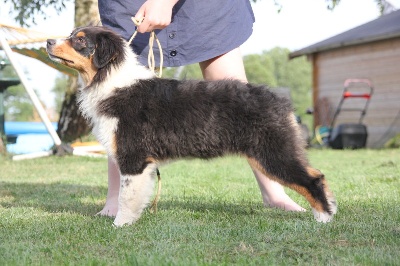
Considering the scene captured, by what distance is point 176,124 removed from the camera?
160 inches

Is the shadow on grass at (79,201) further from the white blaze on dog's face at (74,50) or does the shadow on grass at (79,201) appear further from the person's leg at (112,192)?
the white blaze on dog's face at (74,50)

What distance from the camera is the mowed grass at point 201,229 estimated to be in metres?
3.05

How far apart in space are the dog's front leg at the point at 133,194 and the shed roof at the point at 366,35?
13.8 meters

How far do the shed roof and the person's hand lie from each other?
44.3 feet

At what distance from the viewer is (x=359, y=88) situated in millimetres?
18641

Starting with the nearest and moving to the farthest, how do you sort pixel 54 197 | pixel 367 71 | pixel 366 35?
pixel 54 197 → pixel 366 35 → pixel 367 71

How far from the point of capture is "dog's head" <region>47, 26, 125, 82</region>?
4.07 metres

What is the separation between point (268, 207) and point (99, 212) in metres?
1.32

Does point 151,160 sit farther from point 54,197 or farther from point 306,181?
point 54,197

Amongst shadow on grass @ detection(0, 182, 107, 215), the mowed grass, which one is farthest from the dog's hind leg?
shadow on grass @ detection(0, 182, 107, 215)

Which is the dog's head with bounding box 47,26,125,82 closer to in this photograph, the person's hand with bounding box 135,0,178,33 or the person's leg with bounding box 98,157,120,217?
the person's hand with bounding box 135,0,178,33

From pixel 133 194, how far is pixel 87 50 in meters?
1.01

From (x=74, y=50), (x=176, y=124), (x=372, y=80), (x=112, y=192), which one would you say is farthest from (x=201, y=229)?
(x=372, y=80)

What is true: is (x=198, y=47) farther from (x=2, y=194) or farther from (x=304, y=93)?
(x=304, y=93)
